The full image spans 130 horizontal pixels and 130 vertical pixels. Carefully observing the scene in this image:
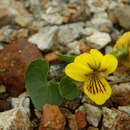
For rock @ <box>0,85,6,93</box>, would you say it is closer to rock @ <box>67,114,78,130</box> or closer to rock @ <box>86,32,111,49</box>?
rock @ <box>67,114,78,130</box>

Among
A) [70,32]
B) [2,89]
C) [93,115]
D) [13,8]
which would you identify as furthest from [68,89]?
[13,8]

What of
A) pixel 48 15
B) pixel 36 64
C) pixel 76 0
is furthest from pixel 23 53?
pixel 76 0

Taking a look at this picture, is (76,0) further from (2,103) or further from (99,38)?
(2,103)

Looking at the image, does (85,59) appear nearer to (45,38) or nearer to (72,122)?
(72,122)

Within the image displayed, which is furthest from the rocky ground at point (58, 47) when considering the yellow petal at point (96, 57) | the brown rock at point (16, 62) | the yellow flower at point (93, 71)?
the yellow petal at point (96, 57)

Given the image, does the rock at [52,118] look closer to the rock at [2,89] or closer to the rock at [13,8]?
the rock at [2,89]

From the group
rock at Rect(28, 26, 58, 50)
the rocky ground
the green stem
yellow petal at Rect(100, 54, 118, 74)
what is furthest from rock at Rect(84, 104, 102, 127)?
rock at Rect(28, 26, 58, 50)
